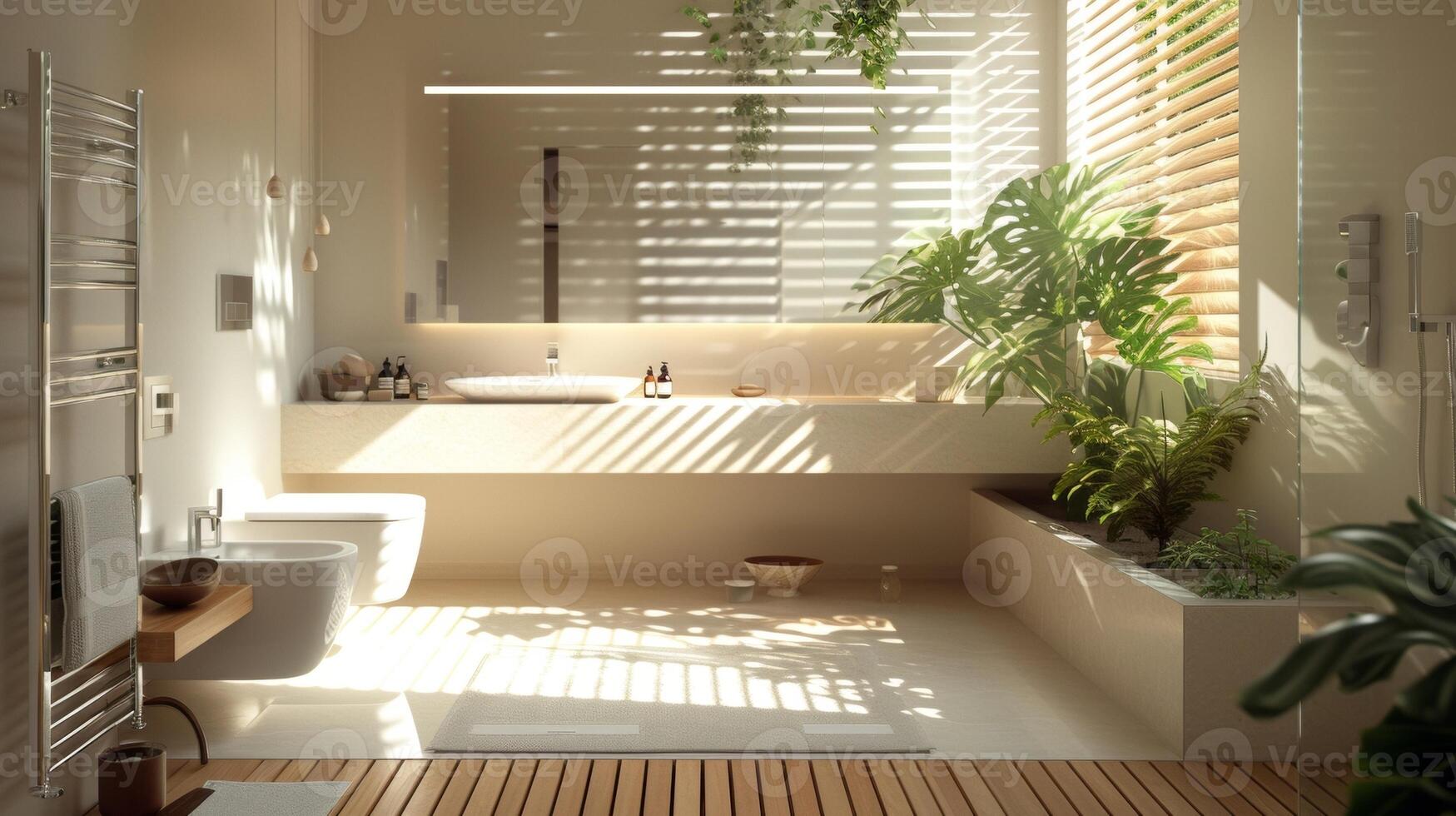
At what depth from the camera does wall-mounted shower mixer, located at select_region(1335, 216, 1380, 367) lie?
184 cm

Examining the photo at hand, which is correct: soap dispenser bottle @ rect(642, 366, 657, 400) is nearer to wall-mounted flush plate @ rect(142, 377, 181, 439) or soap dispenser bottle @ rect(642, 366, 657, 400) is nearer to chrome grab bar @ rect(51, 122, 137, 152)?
wall-mounted flush plate @ rect(142, 377, 181, 439)

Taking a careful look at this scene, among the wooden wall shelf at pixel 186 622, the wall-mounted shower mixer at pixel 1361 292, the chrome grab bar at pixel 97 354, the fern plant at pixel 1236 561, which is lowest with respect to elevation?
the wooden wall shelf at pixel 186 622

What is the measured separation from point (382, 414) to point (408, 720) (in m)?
1.54

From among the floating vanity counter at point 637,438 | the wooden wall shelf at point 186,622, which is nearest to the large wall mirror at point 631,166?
the floating vanity counter at point 637,438

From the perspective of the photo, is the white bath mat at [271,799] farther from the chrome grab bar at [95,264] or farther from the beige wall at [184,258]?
the chrome grab bar at [95,264]

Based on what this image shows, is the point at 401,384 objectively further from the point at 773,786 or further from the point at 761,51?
the point at 773,786

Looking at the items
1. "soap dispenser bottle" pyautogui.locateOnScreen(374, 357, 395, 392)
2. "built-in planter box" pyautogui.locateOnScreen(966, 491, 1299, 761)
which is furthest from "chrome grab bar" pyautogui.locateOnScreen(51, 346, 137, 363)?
"built-in planter box" pyautogui.locateOnScreen(966, 491, 1299, 761)

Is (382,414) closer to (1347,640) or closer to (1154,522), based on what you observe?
(1154,522)

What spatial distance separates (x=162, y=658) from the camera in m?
2.69

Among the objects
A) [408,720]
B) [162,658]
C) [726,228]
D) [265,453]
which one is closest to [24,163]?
[162,658]

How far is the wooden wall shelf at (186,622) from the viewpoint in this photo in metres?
2.68

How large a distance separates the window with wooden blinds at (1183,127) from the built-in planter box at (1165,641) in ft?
2.86

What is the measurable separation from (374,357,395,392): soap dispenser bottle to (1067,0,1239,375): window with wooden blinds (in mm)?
2887

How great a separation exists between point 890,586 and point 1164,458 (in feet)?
4.37
